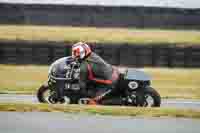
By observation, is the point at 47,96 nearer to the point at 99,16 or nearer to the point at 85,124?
the point at 85,124

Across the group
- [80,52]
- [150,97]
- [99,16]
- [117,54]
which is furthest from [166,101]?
[99,16]

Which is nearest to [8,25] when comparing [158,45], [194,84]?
[158,45]

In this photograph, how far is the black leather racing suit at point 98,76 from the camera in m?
12.0

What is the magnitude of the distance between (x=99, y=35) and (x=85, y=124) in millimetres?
13174

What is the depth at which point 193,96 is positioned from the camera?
14.2m

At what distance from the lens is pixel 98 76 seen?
12.1 m

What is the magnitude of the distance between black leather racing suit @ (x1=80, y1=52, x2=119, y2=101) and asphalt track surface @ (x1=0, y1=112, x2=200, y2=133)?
204 inches

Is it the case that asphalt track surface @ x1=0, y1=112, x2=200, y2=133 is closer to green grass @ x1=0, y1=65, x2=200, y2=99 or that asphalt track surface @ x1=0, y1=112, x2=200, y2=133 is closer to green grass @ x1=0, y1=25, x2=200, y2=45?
green grass @ x1=0, y1=65, x2=200, y2=99

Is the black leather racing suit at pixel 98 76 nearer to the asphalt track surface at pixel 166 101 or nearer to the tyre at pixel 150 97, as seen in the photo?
the tyre at pixel 150 97

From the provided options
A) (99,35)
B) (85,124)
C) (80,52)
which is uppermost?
(99,35)

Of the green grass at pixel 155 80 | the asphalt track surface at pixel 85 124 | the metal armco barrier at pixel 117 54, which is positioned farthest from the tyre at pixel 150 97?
the metal armco barrier at pixel 117 54

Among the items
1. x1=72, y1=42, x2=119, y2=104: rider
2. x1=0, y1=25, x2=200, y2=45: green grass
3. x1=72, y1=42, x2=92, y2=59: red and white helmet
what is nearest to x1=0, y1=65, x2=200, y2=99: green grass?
x1=0, y1=25, x2=200, y2=45: green grass

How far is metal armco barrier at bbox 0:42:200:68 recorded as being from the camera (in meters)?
17.7

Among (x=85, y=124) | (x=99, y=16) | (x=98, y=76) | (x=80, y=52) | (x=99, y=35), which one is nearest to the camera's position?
(x=85, y=124)
